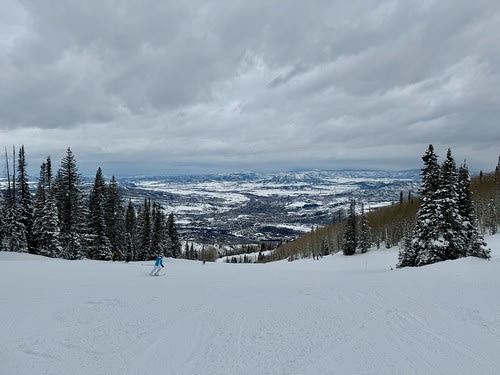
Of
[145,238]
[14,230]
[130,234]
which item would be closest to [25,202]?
[14,230]

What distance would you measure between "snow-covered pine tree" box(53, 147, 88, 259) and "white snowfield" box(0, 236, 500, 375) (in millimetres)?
25041

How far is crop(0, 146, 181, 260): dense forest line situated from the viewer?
35.8 m

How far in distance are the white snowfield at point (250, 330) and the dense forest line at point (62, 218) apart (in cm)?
2470

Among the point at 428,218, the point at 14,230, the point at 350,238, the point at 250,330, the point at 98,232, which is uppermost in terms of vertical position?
the point at 428,218

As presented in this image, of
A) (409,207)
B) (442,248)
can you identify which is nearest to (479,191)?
(409,207)

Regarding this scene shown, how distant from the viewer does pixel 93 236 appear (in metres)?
39.7

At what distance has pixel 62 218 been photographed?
3775 cm

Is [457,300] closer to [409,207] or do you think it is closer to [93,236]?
[93,236]

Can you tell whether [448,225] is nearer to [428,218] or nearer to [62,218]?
[428,218]

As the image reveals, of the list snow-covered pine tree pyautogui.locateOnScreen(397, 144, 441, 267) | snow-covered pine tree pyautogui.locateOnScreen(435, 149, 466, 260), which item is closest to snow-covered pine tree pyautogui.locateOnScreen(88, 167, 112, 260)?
snow-covered pine tree pyautogui.locateOnScreen(397, 144, 441, 267)

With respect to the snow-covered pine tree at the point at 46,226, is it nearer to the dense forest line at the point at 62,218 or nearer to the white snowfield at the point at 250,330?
the dense forest line at the point at 62,218

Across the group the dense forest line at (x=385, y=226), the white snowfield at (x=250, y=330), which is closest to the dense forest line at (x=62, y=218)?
the white snowfield at (x=250, y=330)

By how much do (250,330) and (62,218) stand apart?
36325 millimetres

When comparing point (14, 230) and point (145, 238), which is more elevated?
point (14, 230)
